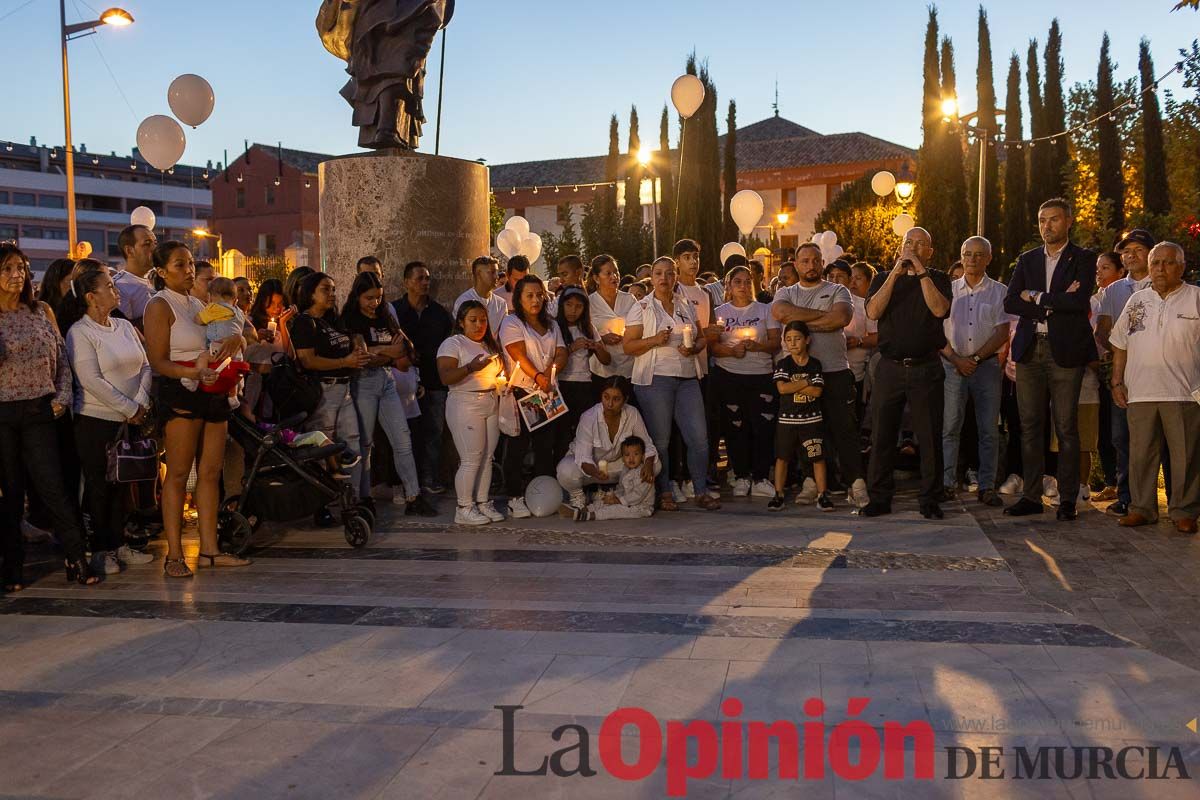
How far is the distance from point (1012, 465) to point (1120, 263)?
5.85 ft

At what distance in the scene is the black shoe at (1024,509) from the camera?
7984mm

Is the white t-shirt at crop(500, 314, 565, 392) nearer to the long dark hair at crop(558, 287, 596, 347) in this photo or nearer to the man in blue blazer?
the long dark hair at crop(558, 287, 596, 347)

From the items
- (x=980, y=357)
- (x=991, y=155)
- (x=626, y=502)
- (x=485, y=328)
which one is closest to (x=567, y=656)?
(x=626, y=502)

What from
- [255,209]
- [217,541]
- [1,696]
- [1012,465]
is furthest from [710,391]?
[255,209]

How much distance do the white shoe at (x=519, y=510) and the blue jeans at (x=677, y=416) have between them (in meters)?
1.04

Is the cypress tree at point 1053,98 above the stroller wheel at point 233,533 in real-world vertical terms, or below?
above

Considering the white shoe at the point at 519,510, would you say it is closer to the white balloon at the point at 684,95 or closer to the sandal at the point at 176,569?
the sandal at the point at 176,569

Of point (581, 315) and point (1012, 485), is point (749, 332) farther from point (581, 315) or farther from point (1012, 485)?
point (1012, 485)

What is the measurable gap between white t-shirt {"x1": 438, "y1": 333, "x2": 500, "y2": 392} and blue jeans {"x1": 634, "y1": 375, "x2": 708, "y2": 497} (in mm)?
1232

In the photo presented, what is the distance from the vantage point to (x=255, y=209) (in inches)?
2613

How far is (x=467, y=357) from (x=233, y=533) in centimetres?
198

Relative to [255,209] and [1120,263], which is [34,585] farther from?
[255,209]

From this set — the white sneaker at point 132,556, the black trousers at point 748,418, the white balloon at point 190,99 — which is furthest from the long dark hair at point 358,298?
the white balloon at point 190,99

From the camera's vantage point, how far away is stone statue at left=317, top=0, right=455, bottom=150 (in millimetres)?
10164
